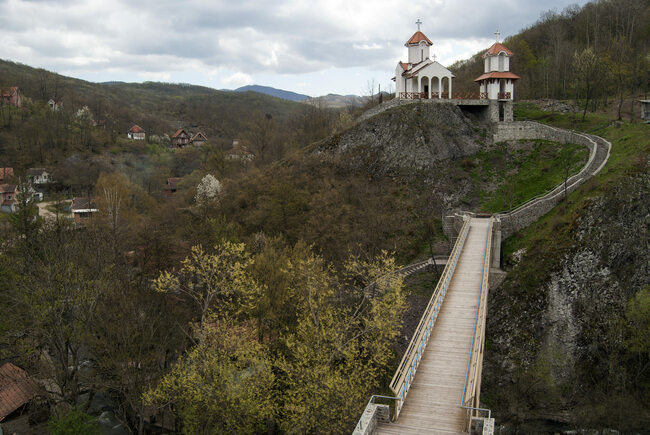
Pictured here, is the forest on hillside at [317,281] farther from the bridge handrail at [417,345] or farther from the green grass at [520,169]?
the bridge handrail at [417,345]

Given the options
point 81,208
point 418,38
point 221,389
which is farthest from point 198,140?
point 221,389

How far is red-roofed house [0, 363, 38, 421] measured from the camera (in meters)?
23.7

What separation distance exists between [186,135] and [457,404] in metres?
104

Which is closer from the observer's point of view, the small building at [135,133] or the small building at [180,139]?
the small building at [135,133]

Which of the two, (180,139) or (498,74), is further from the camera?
(180,139)

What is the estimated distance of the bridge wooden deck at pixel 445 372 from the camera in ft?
40.1

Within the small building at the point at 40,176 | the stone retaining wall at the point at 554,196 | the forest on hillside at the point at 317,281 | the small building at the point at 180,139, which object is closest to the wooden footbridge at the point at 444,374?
the forest on hillside at the point at 317,281

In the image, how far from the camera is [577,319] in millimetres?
24016

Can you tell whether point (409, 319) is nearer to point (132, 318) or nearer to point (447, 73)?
point (132, 318)

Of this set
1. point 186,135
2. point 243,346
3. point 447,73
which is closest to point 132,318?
point 243,346

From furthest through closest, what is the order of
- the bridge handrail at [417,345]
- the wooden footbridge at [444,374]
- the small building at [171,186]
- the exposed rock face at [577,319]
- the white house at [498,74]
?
the small building at [171,186] → the white house at [498,74] → the exposed rock face at [577,319] → the bridge handrail at [417,345] → the wooden footbridge at [444,374]

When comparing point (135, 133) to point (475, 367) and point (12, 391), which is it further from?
point (475, 367)

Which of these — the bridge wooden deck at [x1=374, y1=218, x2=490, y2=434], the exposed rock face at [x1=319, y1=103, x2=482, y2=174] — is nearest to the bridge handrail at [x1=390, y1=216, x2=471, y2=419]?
the bridge wooden deck at [x1=374, y1=218, x2=490, y2=434]

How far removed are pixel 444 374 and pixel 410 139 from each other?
3277 centimetres
